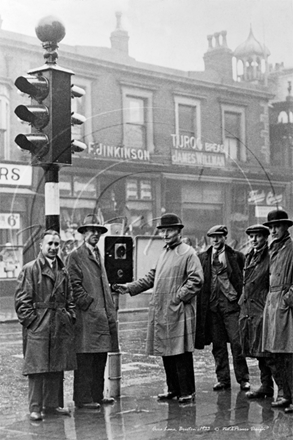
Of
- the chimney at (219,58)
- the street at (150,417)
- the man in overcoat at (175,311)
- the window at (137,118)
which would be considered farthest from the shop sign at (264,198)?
the man in overcoat at (175,311)

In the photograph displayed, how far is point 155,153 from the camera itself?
2706 cm

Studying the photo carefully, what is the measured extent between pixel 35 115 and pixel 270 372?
3.86 m

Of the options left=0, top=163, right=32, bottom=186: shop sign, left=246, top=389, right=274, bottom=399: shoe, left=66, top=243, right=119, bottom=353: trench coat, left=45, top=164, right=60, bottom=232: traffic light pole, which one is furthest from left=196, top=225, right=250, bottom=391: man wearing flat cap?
left=0, top=163, right=32, bottom=186: shop sign

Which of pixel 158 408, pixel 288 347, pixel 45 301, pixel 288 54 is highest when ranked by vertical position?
pixel 288 54

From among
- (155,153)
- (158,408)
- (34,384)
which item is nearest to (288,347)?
(158,408)

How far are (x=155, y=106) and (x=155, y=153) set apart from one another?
177 centimetres

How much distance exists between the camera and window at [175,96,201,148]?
2784 cm

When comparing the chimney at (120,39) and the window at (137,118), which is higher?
the chimney at (120,39)

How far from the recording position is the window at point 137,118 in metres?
26.5

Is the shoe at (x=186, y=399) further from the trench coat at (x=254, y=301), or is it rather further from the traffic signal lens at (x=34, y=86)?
the traffic signal lens at (x=34, y=86)

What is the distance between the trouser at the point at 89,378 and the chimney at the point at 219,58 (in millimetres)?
22554

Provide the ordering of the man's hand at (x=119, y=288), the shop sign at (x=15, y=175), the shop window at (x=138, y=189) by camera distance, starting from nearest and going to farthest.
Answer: the man's hand at (x=119, y=288) → the shop sign at (x=15, y=175) → the shop window at (x=138, y=189)

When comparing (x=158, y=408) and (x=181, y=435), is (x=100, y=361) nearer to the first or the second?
(x=158, y=408)

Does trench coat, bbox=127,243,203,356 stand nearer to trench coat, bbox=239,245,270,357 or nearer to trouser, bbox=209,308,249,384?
trench coat, bbox=239,245,270,357
